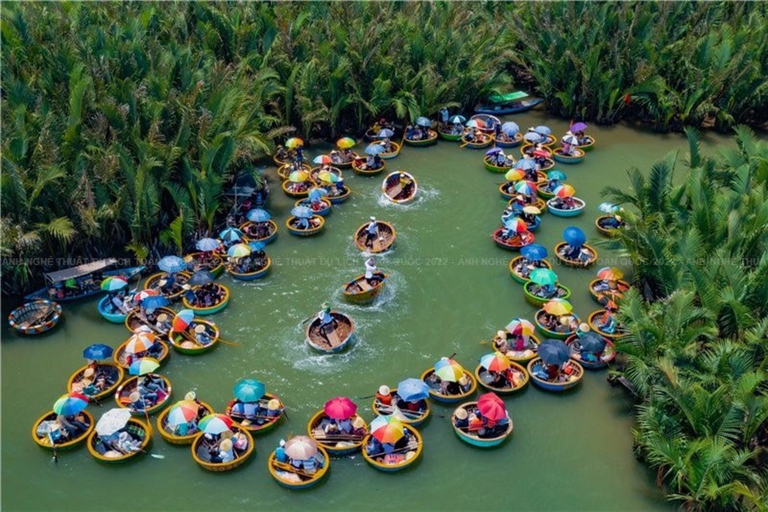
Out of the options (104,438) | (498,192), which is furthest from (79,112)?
(498,192)

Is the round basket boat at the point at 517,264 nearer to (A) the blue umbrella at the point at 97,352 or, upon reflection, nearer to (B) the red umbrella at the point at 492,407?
(B) the red umbrella at the point at 492,407

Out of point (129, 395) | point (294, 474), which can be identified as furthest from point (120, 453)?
point (294, 474)

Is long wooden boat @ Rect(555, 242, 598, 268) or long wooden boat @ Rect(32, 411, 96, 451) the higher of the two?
long wooden boat @ Rect(32, 411, 96, 451)

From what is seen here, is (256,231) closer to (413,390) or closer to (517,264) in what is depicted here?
(517,264)

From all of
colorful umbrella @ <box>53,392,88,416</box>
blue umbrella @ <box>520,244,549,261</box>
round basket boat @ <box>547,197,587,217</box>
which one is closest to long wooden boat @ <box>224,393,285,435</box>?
colorful umbrella @ <box>53,392,88,416</box>

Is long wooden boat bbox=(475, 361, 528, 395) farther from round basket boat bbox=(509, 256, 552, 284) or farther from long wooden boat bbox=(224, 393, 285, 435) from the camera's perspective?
long wooden boat bbox=(224, 393, 285, 435)

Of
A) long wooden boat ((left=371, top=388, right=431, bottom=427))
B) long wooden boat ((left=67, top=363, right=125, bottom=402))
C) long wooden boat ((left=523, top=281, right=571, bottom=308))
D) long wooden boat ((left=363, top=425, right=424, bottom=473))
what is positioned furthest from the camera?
long wooden boat ((left=523, top=281, right=571, bottom=308))
